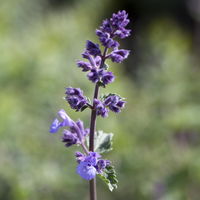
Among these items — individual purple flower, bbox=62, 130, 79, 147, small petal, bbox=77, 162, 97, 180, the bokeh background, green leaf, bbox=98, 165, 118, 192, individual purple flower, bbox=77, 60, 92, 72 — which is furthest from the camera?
the bokeh background

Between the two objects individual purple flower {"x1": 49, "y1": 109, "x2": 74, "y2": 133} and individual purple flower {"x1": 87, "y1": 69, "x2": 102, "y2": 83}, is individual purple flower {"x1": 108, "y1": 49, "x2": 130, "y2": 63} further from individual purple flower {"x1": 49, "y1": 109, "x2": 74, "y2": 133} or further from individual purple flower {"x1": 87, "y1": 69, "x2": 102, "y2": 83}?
individual purple flower {"x1": 49, "y1": 109, "x2": 74, "y2": 133}

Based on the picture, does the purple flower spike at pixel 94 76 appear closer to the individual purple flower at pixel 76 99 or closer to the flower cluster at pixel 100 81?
the flower cluster at pixel 100 81

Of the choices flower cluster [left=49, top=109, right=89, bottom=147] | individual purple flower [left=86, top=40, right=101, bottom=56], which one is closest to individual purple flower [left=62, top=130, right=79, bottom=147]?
flower cluster [left=49, top=109, right=89, bottom=147]

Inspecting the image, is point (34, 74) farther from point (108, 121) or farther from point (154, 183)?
point (154, 183)

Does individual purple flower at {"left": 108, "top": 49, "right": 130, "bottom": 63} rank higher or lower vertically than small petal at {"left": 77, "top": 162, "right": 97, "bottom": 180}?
higher

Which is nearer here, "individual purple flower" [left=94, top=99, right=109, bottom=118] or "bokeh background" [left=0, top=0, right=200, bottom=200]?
"individual purple flower" [left=94, top=99, right=109, bottom=118]

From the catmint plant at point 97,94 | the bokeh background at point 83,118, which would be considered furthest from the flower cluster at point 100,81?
the bokeh background at point 83,118
